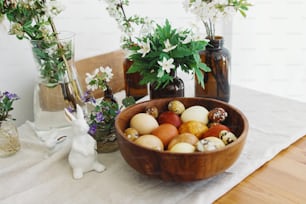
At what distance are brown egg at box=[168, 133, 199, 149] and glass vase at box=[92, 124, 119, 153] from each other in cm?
21

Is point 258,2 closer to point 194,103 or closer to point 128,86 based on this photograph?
point 128,86

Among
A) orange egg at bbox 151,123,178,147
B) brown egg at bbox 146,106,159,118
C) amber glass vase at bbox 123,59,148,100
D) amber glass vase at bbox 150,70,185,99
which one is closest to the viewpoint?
orange egg at bbox 151,123,178,147

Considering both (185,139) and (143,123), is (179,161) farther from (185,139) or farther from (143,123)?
(143,123)

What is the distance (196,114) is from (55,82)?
41cm

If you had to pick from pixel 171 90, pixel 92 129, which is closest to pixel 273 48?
pixel 171 90

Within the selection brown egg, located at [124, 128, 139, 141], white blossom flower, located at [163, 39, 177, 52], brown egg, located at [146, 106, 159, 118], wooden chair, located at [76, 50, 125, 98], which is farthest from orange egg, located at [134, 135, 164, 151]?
wooden chair, located at [76, 50, 125, 98]

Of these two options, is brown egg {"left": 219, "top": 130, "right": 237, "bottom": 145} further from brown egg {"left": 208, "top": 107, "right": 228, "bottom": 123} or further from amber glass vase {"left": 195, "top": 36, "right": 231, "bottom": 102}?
amber glass vase {"left": 195, "top": 36, "right": 231, "bottom": 102}

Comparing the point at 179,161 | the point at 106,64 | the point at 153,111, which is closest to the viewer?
the point at 179,161

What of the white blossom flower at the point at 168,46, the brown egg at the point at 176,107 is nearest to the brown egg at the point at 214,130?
the brown egg at the point at 176,107

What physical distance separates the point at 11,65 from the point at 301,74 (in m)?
1.53

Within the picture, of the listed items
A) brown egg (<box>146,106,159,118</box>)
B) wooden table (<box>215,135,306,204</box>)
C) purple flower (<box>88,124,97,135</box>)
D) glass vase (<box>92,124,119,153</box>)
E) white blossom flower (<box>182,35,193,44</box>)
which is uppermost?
white blossom flower (<box>182,35,193,44</box>)

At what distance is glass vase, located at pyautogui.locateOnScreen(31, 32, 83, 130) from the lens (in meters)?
0.96

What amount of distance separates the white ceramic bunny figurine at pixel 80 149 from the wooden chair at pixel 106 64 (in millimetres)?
476

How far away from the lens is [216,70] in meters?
1.11
